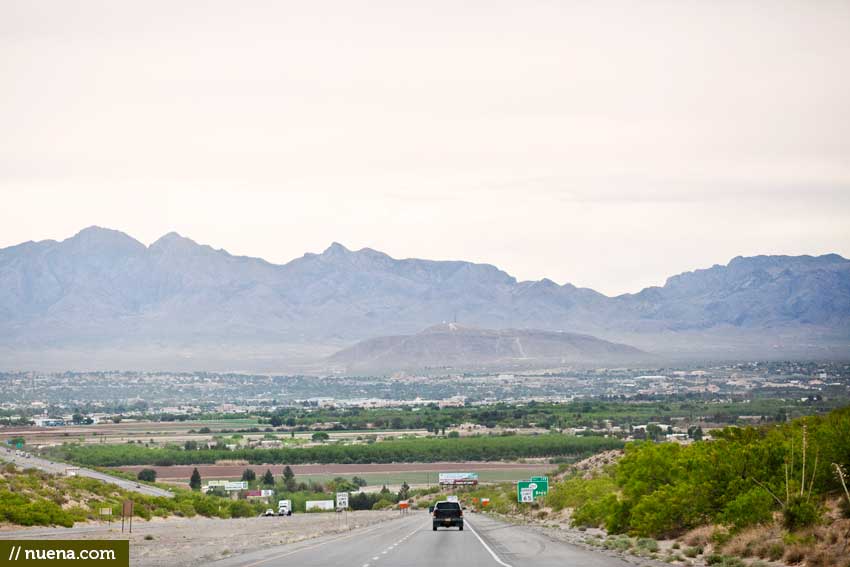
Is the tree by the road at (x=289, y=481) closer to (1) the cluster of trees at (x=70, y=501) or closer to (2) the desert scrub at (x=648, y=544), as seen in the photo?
(1) the cluster of trees at (x=70, y=501)

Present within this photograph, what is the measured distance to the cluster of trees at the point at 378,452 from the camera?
16050 centimetres

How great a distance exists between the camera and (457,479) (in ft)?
452

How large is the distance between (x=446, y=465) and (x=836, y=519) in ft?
443

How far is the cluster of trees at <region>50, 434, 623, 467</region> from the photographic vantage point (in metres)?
160

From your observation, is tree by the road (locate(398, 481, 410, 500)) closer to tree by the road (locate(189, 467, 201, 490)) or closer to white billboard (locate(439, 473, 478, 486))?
white billboard (locate(439, 473, 478, 486))

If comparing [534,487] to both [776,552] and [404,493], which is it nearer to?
[776,552]

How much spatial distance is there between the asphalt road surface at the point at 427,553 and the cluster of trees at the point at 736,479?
12.8 ft

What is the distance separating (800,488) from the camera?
38.8 meters

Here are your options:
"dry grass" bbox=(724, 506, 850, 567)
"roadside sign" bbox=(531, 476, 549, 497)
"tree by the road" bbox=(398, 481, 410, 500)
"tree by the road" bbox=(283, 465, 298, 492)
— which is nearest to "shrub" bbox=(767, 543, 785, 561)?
"dry grass" bbox=(724, 506, 850, 567)

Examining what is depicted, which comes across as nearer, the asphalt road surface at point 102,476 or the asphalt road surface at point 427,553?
the asphalt road surface at point 427,553

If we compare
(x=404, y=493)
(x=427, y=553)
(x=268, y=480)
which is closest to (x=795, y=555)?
(x=427, y=553)

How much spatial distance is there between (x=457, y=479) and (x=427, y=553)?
9641 centimetres

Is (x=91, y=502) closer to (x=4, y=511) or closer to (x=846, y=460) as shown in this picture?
(x=4, y=511)

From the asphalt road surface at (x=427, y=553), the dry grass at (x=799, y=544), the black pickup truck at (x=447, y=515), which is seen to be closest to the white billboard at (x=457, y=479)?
the black pickup truck at (x=447, y=515)
